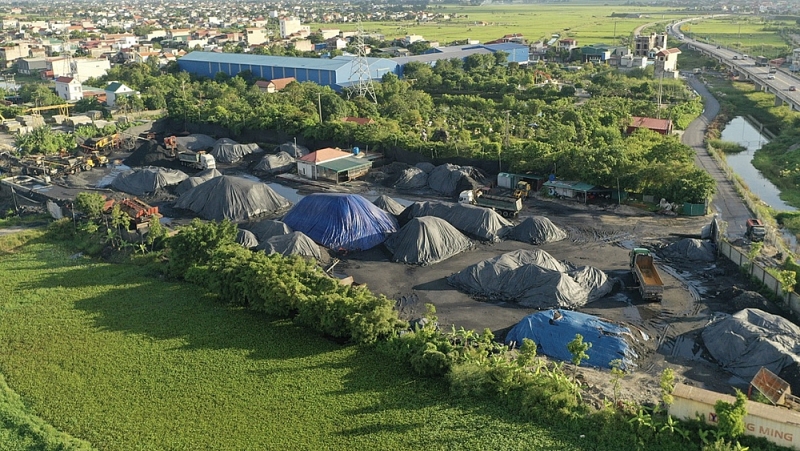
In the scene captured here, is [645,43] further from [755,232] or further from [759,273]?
[759,273]

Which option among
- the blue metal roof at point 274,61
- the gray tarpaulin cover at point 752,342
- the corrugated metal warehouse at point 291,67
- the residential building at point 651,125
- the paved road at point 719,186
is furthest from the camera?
the blue metal roof at point 274,61

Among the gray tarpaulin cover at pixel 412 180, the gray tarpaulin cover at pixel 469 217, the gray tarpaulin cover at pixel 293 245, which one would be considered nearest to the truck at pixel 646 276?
the gray tarpaulin cover at pixel 469 217

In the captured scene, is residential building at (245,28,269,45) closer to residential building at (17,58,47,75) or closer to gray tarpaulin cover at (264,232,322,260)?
residential building at (17,58,47,75)

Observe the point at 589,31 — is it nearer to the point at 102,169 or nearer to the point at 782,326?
the point at 102,169

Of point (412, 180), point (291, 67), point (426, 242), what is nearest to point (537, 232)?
point (426, 242)

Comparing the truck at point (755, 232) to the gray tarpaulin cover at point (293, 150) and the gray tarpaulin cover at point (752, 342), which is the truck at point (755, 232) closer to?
the gray tarpaulin cover at point (752, 342)
